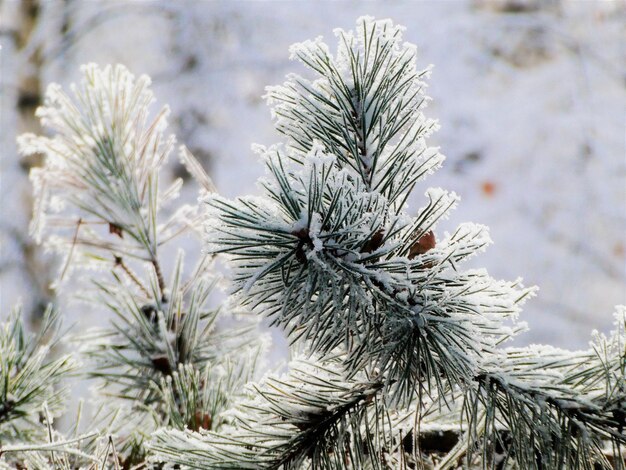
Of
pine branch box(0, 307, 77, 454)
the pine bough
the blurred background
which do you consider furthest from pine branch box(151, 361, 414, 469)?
the blurred background

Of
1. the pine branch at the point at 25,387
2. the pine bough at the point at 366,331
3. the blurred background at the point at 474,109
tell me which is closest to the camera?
the pine bough at the point at 366,331

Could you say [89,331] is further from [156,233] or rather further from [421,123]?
[421,123]

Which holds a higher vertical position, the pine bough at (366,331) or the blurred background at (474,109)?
the blurred background at (474,109)

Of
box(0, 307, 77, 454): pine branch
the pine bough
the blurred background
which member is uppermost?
the blurred background

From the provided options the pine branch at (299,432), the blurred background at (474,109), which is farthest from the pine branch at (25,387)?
the blurred background at (474,109)

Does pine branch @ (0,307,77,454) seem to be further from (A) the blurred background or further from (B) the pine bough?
(A) the blurred background

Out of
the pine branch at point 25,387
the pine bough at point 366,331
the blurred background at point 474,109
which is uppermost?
the blurred background at point 474,109

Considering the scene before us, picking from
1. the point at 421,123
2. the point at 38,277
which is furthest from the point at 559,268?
the point at 421,123

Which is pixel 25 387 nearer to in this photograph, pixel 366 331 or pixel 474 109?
pixel 366 331

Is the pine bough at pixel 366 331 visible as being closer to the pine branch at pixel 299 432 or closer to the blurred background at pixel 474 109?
the pine branch at pixel 299 432
